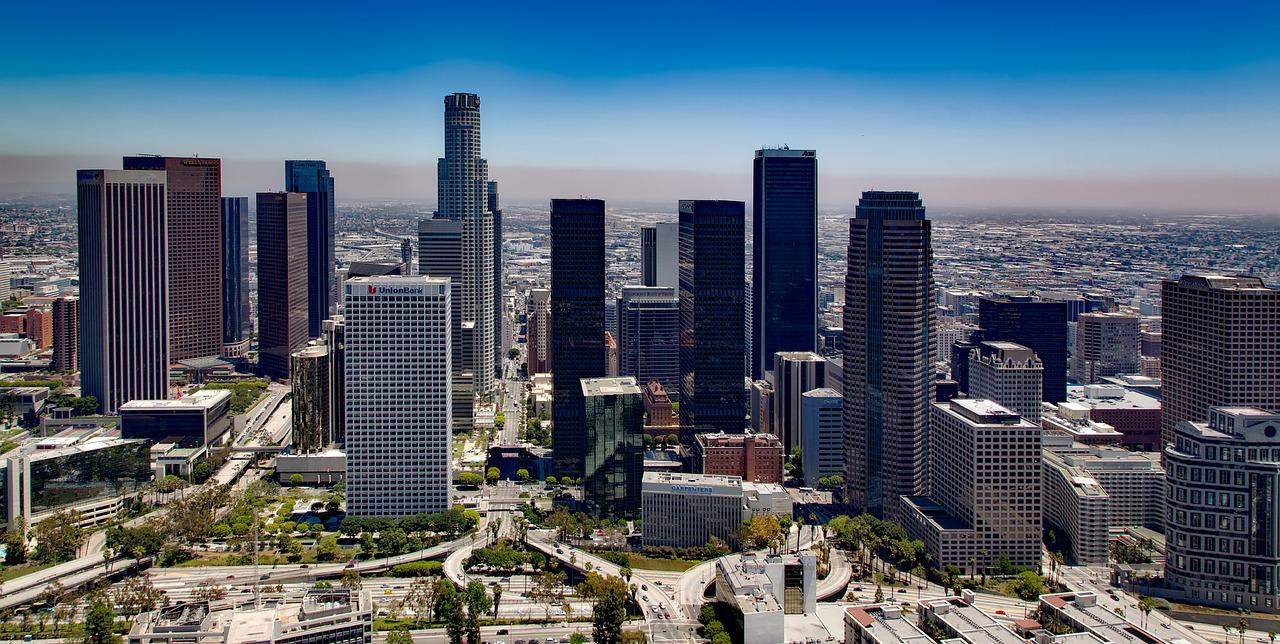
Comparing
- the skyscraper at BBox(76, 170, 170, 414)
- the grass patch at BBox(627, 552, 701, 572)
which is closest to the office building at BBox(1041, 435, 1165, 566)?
the grass patch at BBox(627, 552, 701, 572)

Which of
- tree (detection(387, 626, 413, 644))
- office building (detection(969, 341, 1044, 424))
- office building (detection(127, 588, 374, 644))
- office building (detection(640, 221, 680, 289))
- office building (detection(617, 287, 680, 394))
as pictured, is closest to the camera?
office building (detection(127, 588, 374, 644))

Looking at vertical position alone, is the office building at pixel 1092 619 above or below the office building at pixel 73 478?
below

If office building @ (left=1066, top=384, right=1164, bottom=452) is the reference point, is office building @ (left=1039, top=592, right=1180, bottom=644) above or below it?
below

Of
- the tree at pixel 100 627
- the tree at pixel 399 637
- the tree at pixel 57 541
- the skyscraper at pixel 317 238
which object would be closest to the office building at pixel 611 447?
the tree at pixel 399 637

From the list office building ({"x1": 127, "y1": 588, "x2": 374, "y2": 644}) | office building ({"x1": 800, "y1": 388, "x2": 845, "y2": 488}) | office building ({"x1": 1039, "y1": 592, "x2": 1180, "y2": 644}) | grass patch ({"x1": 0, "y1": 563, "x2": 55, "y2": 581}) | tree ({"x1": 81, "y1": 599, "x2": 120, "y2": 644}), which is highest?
office building ({"x1": 800, "y1": 388, "x2": 845, "y2": 488})

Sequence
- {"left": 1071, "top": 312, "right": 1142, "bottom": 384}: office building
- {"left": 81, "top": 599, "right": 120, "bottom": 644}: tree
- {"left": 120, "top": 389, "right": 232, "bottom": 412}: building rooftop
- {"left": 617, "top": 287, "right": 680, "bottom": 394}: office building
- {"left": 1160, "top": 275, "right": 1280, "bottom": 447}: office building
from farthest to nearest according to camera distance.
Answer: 1. {"left": 617, "top": 287, "right": 680, "bottom": 394}: office building
2. {"left": 1071, "top": 312, "right": 1142, "bottom": 384}: office building
3. {"left": 120, "top": 389, "right": 232, "bottom": 412}: building rooftop
4. {"left": 1160, "top": 275, "right": 1280, "bottom": 447}: office building
5. {"left": 81, "top": 599, "right": 120, "bottom": 644}: tree

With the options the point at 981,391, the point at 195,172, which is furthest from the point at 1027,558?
the point at 195,172

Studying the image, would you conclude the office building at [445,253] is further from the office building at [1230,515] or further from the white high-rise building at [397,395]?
the office building at [1230,515]

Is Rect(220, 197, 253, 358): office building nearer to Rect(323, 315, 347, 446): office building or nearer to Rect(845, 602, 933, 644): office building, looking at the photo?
Rect(323, 315, 347, 446): office building
